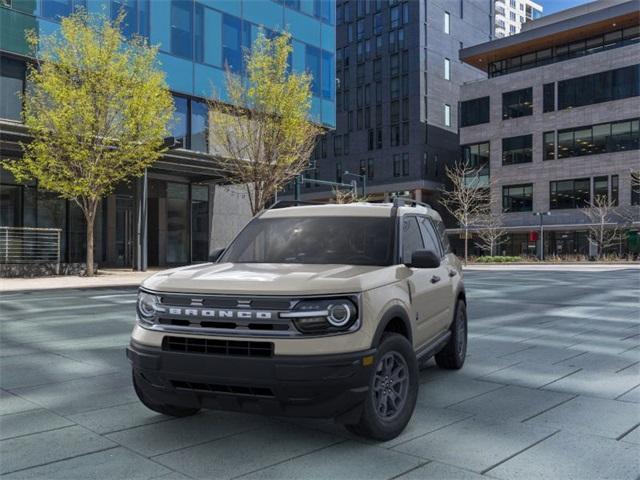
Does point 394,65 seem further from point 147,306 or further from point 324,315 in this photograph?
point 324,315

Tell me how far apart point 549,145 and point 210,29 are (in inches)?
1712

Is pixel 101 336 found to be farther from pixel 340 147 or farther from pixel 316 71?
pixel 340 147

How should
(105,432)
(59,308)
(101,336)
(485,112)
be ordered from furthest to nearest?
(485,112) → (59,308) → (101,336) → (105,432)

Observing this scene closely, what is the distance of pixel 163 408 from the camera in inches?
188

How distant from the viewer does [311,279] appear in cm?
416

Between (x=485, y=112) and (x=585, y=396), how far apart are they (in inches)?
2551

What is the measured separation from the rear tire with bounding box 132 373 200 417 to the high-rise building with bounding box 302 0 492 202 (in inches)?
2495

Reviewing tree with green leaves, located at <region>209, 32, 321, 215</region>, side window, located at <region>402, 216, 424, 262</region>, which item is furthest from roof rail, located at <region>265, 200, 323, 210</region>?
tree with green leaves, located at <region>209, 32, 321, 215</region>

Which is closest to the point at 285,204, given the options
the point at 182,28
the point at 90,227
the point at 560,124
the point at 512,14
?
the point at 90,227

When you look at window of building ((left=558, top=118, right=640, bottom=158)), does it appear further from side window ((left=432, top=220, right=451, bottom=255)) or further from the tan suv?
the tan suv

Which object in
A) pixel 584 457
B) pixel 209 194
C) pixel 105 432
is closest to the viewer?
pixel 584 457

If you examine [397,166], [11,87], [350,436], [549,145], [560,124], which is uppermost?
[560,124]

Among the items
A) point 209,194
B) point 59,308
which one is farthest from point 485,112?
point 59,308

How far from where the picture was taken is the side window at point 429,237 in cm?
620
